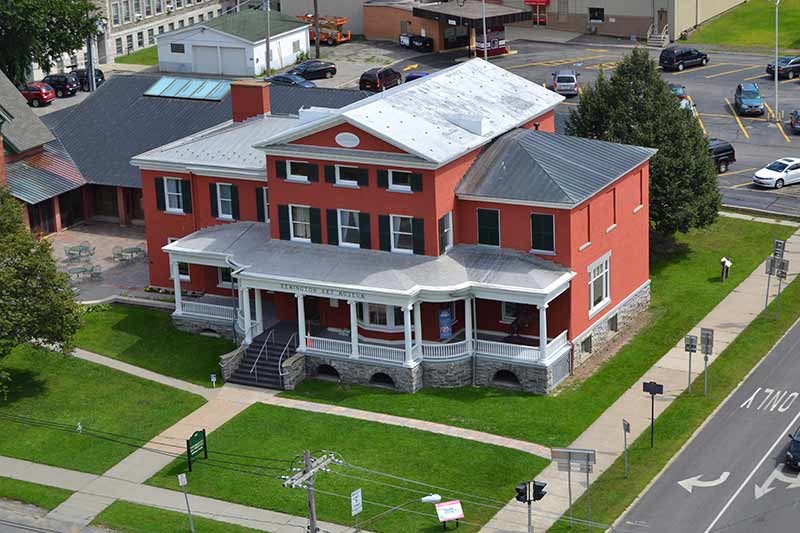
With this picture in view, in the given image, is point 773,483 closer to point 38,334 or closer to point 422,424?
point 422,424

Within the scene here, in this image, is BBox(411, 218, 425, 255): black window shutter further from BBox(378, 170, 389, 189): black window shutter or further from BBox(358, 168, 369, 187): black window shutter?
BBox(358, 168, 369, 187): black window shutter

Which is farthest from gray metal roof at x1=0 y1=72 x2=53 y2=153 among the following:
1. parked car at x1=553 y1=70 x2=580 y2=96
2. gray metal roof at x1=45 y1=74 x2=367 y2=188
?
parked car at x1=553 y1=70 x2=580 y2=96

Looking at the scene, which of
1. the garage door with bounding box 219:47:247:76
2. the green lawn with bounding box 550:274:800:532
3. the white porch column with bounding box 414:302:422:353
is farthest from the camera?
the garage door with bounding box 219:47:247:76

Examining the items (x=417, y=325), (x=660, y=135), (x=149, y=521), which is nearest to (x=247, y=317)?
(x=417, y=325)

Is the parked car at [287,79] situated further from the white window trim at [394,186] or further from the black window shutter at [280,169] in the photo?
the white window trim at [394,186]

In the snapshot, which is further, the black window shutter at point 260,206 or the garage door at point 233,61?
the garage door at point 233,61

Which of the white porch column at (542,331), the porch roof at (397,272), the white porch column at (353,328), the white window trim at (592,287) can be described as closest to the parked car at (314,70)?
the porch roof at (397,272)

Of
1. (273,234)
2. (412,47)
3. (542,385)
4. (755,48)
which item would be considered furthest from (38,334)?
(755,48)
